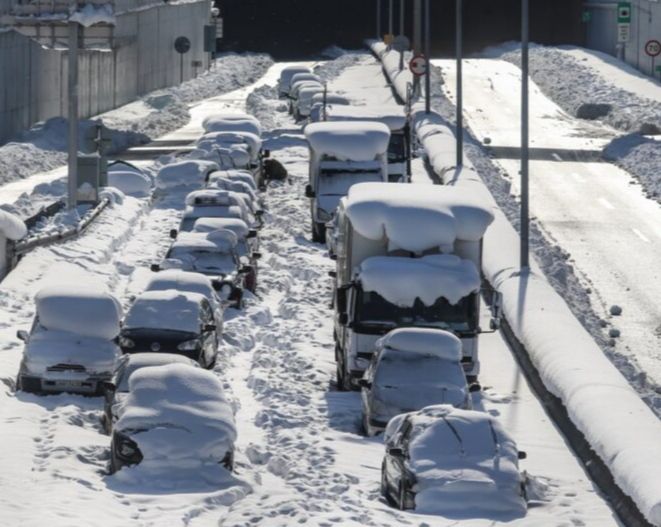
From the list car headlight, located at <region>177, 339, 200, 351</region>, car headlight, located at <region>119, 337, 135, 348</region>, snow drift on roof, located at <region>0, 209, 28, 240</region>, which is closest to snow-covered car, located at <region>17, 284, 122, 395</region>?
car headlight, located at <region>119, 337, 135, 348</region>

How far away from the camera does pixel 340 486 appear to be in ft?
72.2

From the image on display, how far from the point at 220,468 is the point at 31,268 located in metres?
18.4

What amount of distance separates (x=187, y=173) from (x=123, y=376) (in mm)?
29047

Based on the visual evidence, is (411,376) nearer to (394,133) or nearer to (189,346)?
(189,346)

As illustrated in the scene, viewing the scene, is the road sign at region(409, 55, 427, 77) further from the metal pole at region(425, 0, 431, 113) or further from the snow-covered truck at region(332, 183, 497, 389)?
the snow-covered truck at region(332, 183, 497, 389)

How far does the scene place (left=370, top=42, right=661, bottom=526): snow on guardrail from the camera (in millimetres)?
22078

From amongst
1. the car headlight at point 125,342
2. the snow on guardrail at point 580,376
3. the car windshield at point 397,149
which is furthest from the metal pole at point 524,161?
the car windshield at point 397,149

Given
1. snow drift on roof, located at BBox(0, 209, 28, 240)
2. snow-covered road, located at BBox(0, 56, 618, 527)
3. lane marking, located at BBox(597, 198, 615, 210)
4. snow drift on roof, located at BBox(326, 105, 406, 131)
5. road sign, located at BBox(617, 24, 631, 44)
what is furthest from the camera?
road sign, located at BBox(617, 24, 631, 44)

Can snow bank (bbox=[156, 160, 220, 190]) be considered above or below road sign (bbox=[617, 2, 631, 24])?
below

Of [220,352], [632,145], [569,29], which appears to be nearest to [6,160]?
[632,145]

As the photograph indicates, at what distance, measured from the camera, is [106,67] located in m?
87.1

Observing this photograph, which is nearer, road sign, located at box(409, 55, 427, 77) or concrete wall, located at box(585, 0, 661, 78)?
road sign, located at box(409, 55, 427, 77)

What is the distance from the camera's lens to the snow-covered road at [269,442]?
67.2ft

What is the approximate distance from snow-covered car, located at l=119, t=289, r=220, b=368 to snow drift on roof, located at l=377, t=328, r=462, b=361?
13.3ft
